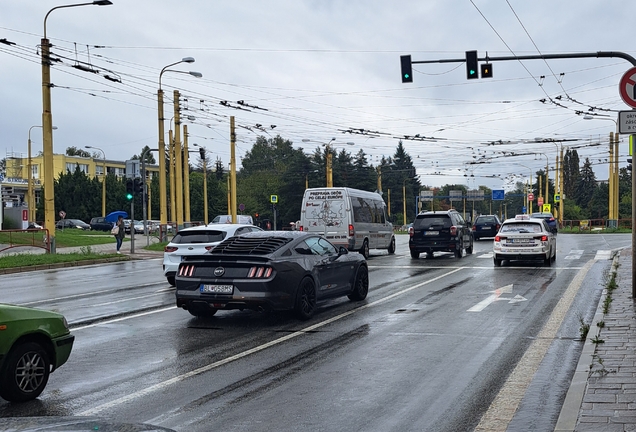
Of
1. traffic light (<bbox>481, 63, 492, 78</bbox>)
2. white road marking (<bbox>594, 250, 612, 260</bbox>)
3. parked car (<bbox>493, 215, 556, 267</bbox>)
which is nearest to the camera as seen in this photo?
traffic light (<bbox>481, 63, 492, 78</bbox>)

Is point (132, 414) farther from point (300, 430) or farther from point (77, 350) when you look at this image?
point (77, 350)

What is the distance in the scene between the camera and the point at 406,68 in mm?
21609

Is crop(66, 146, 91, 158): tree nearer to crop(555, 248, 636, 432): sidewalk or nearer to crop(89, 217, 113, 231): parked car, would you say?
crop(89, 217, 113, 231): parked car

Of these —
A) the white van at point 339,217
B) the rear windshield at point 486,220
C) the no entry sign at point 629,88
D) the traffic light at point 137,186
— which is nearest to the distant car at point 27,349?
the no entry sign at point 629,88

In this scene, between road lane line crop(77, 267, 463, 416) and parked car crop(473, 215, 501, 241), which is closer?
road lane line crop(77, 267, 463, 416)

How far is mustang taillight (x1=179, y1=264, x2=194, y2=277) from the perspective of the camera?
448 inches

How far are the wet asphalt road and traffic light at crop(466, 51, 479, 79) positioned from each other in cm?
769

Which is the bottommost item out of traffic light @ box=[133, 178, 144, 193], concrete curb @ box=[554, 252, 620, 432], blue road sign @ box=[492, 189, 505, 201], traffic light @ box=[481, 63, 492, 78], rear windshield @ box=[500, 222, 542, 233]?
concrete curb @ box=[554, 252, 620, 432]

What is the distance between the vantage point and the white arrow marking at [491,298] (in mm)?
12734

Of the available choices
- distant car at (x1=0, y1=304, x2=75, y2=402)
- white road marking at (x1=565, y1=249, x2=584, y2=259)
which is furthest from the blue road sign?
distant car at (x1=0, y1=304, x2=75, y2=402)

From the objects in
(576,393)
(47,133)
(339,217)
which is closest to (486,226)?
(339,217)

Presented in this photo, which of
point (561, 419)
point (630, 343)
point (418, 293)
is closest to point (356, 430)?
point (561, 419)

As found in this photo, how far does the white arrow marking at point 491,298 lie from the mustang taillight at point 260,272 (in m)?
3.70

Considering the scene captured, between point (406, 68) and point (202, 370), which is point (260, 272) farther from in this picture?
point (406, 68)
